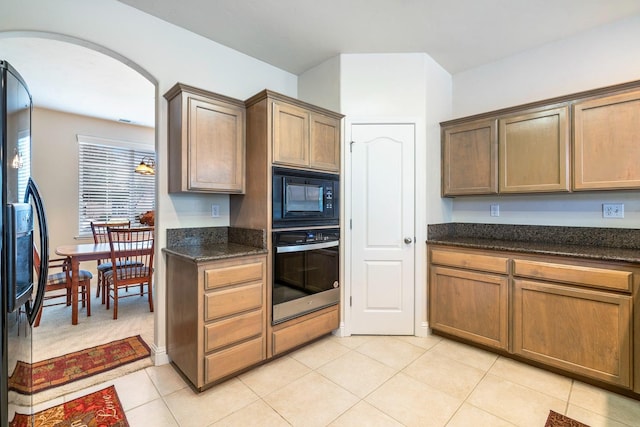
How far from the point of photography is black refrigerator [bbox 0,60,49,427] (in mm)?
1063

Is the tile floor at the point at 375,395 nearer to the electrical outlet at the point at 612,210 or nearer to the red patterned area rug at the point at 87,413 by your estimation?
the red patterned area rug at the point at 87,413

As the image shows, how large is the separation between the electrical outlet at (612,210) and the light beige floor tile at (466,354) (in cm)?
148

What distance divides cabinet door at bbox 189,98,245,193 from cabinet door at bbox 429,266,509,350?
2040 millimetres

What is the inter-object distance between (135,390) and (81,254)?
6.20 feet

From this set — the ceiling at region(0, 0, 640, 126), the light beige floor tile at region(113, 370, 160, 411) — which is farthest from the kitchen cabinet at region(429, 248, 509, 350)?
the light beige floor tile at region(113, 370, 160, 411)

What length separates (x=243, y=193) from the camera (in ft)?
8.29

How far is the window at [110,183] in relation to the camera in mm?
4660

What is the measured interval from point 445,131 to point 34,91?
4.91 meters

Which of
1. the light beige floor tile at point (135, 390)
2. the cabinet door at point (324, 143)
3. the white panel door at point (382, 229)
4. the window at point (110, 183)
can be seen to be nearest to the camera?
the light beige floor tile at point (135, 390)

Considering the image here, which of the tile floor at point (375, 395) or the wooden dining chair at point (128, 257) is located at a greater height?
the wooden dining chair at point (128, 257)

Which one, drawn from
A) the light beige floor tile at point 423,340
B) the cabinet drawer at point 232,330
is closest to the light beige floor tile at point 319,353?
the cabinet drawer at point 232,330

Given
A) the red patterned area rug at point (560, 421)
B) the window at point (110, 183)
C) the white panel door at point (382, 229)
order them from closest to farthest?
the red patterned area rug at point (560, 421) < the white panel door at point (382, 229) < the window at point (110, 183)

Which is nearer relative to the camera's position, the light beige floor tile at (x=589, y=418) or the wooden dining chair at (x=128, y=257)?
the light beige floor tile at (x=589, y=418)

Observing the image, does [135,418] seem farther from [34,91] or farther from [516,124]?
[34,91]
